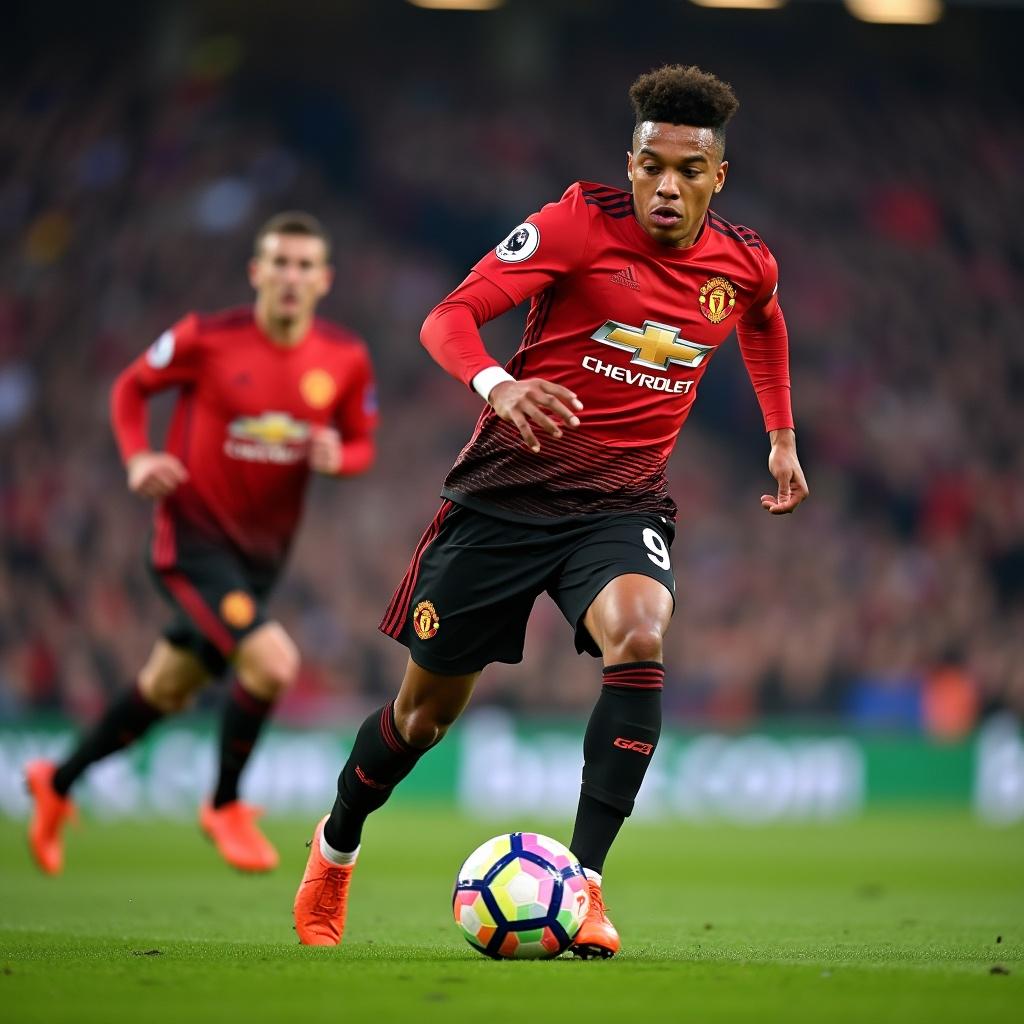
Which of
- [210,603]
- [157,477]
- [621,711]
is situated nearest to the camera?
[621,711]

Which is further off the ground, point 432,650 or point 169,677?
point 169,677

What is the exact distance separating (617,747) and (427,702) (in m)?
0.68

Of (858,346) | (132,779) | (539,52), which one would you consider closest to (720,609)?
(858,346)

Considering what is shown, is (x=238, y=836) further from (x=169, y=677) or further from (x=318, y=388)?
(x=318, y=388)

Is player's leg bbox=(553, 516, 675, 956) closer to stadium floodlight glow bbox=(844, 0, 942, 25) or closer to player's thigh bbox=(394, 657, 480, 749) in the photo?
player's thigh bbox=(394, 657, 480, 749)

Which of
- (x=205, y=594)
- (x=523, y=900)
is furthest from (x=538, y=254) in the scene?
(x=205, y=594)

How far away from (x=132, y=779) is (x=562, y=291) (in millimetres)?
9162

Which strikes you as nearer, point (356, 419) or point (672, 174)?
point (672, 174)

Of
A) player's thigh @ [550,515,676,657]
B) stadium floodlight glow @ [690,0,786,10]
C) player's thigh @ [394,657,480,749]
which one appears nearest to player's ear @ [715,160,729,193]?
player's thigh @ [550,515,676,657]

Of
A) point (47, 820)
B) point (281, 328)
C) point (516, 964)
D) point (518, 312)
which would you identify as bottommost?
point (516, 964)

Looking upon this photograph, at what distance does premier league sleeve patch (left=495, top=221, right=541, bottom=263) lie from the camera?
4586 mm

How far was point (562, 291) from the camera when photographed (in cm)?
476

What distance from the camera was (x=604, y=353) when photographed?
476cm

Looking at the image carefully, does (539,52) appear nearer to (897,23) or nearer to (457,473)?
(897,23)
